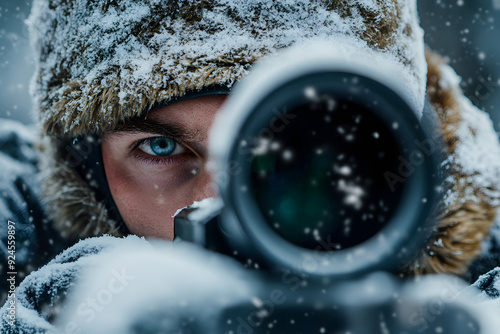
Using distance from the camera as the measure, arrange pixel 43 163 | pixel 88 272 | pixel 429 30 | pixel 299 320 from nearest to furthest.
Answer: pixel 299 320, pixel 88 272, pixel 43 163, pixel 429 30

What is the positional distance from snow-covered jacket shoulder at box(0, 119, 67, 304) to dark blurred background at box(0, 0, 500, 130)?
1018 millimetres

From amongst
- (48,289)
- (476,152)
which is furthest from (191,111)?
(476,152)

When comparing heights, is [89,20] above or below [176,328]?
above

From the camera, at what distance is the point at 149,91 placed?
2.55 ft

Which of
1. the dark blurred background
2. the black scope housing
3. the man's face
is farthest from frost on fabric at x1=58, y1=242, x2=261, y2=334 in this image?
the dark blurred background

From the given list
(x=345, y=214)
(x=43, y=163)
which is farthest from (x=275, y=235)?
(x=43, y=163)

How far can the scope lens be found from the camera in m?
0.44

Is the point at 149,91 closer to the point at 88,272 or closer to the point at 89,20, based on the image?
the point at 89,20

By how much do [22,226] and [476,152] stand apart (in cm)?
128

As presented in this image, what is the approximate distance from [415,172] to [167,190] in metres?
0.62

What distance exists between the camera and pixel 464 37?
2.23 m

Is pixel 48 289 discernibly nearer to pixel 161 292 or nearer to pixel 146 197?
pixel 161 292

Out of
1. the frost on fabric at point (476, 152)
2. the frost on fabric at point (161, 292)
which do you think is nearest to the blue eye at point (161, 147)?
the frost on fabric at point (161, 292)

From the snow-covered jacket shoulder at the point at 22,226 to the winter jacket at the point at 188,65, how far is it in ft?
1.04
